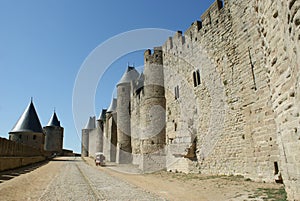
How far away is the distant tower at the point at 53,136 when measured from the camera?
142 ft

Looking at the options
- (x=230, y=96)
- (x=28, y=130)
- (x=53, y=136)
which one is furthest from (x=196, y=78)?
(x=53, y=136)

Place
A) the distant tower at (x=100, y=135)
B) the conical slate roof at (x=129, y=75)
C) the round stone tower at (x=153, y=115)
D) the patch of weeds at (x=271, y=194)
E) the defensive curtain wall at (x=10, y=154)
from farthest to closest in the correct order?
the distant tower at (x=100, y=135)
the conical slate roof at (x=129, y=75)
the round stone tower at (x=153, y=115)
the defensive curtain wall at (x=10, y=154)
the patch of weeds at (x=271, y=194)

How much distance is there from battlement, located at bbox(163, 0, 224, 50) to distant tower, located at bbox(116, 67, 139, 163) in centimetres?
1154

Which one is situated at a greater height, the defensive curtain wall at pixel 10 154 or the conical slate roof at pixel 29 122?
the conical slate roof at pixel 29 122

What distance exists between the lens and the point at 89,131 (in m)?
46.5

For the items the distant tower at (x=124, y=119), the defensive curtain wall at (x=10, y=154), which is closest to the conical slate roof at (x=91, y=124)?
the distant tower at (x=124, y=119)

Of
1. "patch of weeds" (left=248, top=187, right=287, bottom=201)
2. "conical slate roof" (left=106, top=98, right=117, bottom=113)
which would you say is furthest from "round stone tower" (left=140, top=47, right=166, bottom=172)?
"conical slate roof" (left=106, top=98, right=117, bottom=113)

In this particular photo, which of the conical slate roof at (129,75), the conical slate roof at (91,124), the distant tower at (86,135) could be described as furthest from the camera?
the conical slate roof at (91,124)

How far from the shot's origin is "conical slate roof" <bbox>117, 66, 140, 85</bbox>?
25.4 metres

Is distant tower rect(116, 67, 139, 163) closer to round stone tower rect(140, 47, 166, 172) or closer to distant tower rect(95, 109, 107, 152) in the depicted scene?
round stone tower rect(140, 47, 166, 172)

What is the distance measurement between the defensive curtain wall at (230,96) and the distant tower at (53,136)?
33.2 meters

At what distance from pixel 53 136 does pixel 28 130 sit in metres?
14.2

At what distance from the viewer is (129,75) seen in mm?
26297

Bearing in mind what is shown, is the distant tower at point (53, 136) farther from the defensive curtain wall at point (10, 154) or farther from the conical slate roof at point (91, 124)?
the defensive curtain wall at point (10, 154)
